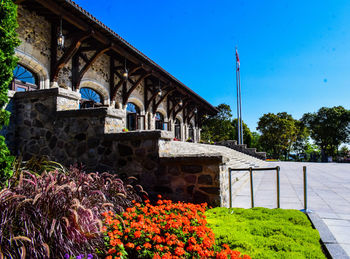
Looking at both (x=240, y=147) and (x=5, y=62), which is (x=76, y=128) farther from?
(x=240, y=147)

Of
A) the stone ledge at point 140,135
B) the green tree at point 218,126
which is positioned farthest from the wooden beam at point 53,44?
the green tree at point 218,126

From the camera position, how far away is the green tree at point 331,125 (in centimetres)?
2658

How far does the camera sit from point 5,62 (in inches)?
112

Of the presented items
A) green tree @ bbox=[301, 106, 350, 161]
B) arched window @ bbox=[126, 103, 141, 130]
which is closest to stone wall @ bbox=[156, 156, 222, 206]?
arched window @ bbox=[126, 103, 141, 130]

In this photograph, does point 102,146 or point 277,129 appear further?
point 277,129

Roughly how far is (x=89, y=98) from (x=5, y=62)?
21.8 ft

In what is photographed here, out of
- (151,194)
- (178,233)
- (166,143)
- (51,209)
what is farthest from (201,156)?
(51,209)

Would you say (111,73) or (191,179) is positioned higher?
(111,73)

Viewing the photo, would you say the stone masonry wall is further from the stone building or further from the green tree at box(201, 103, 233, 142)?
the green tree at box(201, 103, 233, 142)

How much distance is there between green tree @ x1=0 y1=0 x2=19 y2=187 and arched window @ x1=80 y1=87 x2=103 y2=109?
20.1ft

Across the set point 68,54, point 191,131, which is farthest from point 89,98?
point 191,131

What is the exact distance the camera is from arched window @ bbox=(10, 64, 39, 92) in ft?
21.2

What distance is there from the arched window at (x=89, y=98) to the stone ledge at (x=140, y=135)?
556cm

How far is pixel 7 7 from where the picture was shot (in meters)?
2.91
